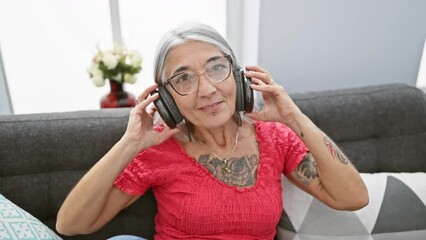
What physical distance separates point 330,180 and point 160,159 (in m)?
0.52

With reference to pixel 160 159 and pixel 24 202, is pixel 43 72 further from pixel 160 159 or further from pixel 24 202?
pixel 160 159

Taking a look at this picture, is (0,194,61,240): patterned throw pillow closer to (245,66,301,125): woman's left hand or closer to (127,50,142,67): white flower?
(245,66,301,125): woman's left hand

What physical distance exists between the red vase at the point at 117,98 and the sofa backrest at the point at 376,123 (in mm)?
736

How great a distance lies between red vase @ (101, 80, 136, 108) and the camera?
68.4 inches

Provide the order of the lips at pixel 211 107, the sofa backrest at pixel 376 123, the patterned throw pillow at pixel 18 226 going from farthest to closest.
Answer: the sofa backrest at pixel 376 123 < the lips at pixel 211 107 < the patterned throw pillow at pixel 18 226

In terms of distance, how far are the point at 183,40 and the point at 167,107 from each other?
0.19m

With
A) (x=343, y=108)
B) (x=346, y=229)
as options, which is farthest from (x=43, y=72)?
(x=346, y=229)

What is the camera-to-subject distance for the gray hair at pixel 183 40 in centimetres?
110

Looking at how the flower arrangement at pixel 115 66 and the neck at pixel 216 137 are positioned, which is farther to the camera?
the flower arrangement at pixel 115 66

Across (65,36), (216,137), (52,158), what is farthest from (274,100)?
(65,36)

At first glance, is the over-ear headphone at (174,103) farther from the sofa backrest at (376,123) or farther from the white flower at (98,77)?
the white flower at (98,77)

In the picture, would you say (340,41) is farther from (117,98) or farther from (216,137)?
(117,98)

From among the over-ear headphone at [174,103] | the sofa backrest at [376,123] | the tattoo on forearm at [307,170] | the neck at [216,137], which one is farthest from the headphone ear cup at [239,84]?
the sofa backrest at [376,123]

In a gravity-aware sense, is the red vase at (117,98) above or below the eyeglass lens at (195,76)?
below
